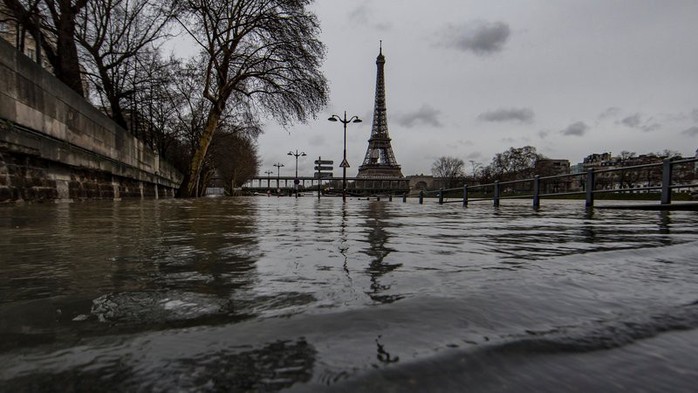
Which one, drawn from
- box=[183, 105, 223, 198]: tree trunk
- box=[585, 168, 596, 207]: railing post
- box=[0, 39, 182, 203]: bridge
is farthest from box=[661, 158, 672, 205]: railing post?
box=[183, 105, 223, 198]: tree trunk

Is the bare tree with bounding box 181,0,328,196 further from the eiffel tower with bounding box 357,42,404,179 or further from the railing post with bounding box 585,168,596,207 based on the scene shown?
the eiffel tower with bounding box 357,42,404,179

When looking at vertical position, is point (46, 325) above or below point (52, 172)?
below

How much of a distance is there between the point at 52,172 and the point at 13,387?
1062 centimetres

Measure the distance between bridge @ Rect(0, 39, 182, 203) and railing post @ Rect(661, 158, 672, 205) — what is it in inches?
486

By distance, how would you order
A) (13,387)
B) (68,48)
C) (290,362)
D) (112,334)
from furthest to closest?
(68,48), (112,334), (290,362), (13,387)

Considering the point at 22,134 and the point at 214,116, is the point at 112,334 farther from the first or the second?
the point at 214,116

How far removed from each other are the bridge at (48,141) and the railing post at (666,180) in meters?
12.3

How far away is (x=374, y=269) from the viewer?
1952 mm

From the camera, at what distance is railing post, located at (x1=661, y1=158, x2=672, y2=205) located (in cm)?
811

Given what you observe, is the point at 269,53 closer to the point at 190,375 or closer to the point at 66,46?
the point at 66,46

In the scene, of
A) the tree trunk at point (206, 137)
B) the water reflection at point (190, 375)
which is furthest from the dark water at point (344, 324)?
the tree trunk at point (206, 137)

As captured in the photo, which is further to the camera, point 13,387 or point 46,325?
point 46,325

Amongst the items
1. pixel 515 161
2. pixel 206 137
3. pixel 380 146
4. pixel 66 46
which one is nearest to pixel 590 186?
pixel 66 46

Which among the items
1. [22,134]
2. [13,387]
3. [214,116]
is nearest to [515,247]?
[13,387]
